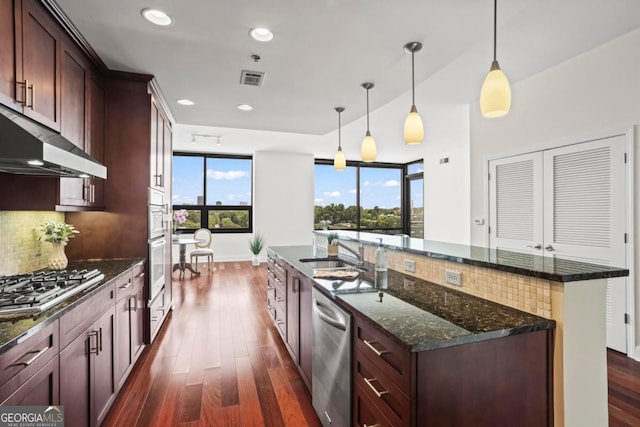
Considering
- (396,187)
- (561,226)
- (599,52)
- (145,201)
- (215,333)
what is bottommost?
(215,333)

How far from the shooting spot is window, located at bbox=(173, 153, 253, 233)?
7.93 m

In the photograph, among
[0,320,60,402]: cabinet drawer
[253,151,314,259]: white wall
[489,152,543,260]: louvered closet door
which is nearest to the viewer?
[0,320,60,402]: cabinet drawer

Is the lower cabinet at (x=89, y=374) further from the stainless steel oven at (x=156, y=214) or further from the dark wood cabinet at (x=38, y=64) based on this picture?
the dark wood cabinet at (x=38, y=64)

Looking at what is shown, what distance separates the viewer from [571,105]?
3.13 m

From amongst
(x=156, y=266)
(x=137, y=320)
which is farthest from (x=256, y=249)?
(x=137, y=320)

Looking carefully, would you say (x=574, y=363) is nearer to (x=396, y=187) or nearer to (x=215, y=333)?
(x=215, y=333)

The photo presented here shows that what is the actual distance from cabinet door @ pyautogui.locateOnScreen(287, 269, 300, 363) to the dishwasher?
0.46 metres

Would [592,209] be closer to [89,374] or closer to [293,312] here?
[293,312]

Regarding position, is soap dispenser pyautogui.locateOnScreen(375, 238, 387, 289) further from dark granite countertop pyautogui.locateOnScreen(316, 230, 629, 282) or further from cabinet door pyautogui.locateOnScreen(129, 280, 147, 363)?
cabinet door pyautogui.locateOnScreen(129, 280, 147, 363)

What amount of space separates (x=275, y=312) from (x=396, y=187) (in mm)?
7342

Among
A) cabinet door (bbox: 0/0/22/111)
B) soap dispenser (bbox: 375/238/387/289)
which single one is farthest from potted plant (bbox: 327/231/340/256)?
cabinet door (bbox: 0/0/22/111)

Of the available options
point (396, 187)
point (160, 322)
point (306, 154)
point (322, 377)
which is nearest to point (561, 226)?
point (322, 377)

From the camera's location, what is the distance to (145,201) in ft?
9.25

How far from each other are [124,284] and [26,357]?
1.14 meters
